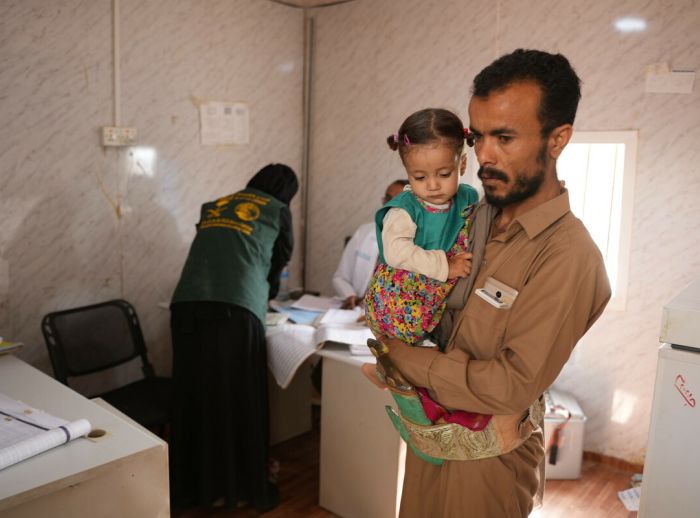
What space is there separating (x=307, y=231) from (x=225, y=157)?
0.90 metres

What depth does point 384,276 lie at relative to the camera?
4.78ft

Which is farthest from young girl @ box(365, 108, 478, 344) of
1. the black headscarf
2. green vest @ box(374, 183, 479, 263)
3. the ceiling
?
the ceiling

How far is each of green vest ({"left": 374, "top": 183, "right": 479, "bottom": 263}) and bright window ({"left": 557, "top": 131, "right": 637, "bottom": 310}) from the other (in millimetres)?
1915

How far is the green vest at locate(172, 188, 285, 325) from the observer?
2.69 metres

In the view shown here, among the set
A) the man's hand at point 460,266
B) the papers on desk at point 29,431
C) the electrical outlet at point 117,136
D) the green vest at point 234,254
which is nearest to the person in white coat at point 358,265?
the green vest at point 234,254

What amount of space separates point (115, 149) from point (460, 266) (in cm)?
252

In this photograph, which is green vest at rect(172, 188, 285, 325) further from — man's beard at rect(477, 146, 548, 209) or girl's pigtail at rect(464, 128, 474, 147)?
man's beard at rect(477, 146, 548, 209)

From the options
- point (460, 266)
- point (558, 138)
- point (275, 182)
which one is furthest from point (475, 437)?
point (275, 182)

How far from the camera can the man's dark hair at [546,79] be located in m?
1.16

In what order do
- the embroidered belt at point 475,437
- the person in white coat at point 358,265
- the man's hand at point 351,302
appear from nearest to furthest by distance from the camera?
the embroidered belt at point 475,437, the man's hand at point 351,302, the person in white coat at point 358,265

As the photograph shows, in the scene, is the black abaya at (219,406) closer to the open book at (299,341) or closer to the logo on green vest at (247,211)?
the open book at (299,341)

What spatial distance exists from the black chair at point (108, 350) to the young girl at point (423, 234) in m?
1.71

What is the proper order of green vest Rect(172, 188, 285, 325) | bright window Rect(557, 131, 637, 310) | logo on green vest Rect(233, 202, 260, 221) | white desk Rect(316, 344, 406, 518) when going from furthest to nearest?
bright window Rect(557, 131, 637, 310), logo on green vest Rect(233, 202, 260, 221), green vest Rect(172, 188, 285, 325), white desk Rect(316, 344, 406, 518)

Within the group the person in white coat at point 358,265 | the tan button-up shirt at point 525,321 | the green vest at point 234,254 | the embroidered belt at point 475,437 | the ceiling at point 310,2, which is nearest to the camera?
the tan button-up shirt at point 525,321
